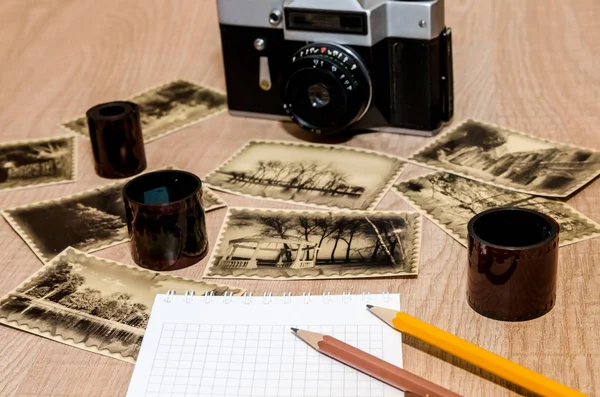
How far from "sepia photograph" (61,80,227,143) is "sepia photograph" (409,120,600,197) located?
0.28 m

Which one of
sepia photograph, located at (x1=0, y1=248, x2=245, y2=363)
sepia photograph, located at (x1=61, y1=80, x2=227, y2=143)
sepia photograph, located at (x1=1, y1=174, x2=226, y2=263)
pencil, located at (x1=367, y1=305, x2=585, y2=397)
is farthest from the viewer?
sepia photograph, located at (x1=61, y1=80, x2=227, y2=143)

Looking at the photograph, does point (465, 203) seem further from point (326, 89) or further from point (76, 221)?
point (76, 221)

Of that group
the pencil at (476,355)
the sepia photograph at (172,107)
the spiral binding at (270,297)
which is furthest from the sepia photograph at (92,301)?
the sepia photograph at (172,107)

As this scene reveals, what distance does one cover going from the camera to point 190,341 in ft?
2.21

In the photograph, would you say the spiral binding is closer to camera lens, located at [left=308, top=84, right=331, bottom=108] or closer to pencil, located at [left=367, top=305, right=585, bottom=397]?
pencil, located at [left=367, top=305, right=585, bottom=397]

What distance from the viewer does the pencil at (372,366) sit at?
1.95 ft

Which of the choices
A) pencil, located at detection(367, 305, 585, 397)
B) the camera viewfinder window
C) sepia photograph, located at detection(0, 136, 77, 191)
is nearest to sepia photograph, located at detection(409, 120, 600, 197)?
the camera viewfinder window

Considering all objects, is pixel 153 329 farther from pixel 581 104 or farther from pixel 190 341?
pixel 581 104

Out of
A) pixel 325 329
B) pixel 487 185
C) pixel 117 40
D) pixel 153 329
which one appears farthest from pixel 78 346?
pixel 117 40

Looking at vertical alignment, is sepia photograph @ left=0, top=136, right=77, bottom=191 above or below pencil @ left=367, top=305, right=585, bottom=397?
above

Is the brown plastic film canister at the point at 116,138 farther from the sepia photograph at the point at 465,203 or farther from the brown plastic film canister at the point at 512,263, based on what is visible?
the brown plastic film canister at the point at 512,263

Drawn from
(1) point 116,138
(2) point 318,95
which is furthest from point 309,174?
(1) point 116,138

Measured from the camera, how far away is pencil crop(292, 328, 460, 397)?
0.59 m

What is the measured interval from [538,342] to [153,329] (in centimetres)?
29
